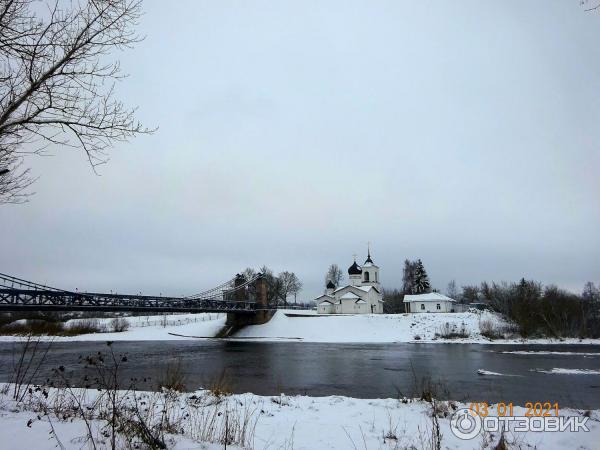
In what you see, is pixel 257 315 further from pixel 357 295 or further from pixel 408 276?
pixel 408 276

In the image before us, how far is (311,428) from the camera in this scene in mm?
7695

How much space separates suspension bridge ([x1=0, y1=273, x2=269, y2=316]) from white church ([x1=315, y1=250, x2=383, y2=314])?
12817 mm

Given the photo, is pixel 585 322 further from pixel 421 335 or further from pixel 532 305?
pixel 421 335

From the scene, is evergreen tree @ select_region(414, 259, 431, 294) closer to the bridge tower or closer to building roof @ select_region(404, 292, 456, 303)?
building roof @ select_region(404, 292, 456, 303)

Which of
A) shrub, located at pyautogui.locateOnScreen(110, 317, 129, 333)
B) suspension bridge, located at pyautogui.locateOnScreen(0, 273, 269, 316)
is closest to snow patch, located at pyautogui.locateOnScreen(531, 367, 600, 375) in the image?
suspension bridge, located at pyautogui.locateOnScreen(0, 273, 269, 316)

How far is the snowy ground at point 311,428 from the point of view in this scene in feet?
17.2

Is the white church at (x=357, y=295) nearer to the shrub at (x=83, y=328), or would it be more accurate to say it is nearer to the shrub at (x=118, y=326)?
the shrub at (x=118, y=326)

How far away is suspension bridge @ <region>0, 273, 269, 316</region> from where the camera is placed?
39.7 metres

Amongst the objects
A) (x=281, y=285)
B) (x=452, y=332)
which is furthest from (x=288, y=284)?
(x=452, y=332)

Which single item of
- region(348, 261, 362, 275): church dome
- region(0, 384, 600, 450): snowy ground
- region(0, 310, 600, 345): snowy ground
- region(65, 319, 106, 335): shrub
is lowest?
region(65, 319, 106, 335): shrub

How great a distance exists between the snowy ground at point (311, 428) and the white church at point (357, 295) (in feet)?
198

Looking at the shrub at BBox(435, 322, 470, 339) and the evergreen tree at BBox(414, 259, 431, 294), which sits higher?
the evergreen tree at BBox(414, 259, 431, 294)

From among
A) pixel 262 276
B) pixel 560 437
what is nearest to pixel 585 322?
pixel 560 437

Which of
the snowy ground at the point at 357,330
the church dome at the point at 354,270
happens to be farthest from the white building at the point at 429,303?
the snowy ground at the point at 357,330
